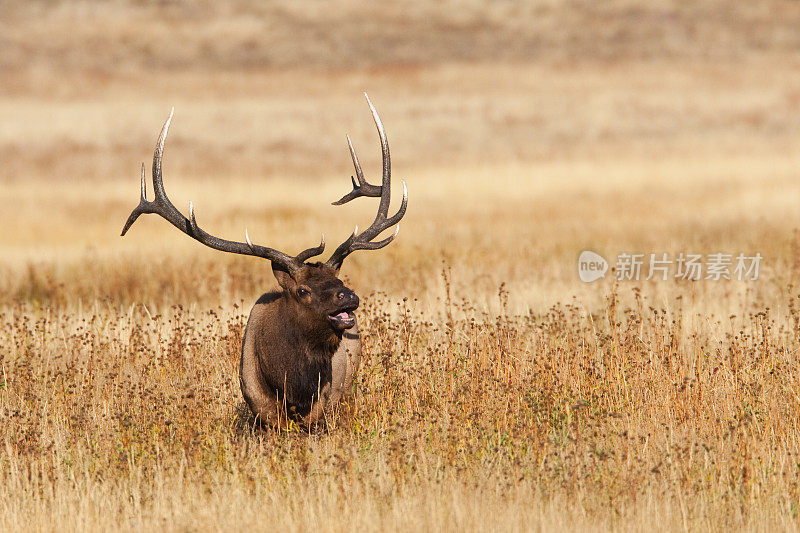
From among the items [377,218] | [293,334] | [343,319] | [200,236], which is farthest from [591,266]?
[343,319]

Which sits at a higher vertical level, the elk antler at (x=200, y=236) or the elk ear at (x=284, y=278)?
the elk antler at (x=200, y=236)

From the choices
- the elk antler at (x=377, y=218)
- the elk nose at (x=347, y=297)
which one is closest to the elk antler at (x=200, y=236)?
the elk antler at (x=377, y=218)

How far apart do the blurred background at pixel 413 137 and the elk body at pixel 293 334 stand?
502 centimetres

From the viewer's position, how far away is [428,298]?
12.9m

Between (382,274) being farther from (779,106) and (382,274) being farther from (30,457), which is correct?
(779,106)

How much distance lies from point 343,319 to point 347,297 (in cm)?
17

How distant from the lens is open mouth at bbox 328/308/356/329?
746 cm

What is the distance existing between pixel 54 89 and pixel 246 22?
1408 centimetres

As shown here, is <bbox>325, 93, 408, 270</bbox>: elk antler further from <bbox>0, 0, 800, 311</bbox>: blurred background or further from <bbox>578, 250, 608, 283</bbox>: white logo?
<bbox>578, 250, 608, 283</bbox>: white logo

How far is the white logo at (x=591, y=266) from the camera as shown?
16491 millimetres

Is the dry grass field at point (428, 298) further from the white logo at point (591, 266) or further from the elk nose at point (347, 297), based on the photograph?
the elk nose at point (347, 297)

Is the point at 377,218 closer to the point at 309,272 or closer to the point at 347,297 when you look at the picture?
the point at 309,272

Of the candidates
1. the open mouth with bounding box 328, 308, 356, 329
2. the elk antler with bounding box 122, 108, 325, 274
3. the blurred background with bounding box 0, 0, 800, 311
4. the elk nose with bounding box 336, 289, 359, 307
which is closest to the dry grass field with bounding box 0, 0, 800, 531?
the blurred background with bounding box 0, 0, 800, 311

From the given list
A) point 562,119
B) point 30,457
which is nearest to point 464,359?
point 30,457
